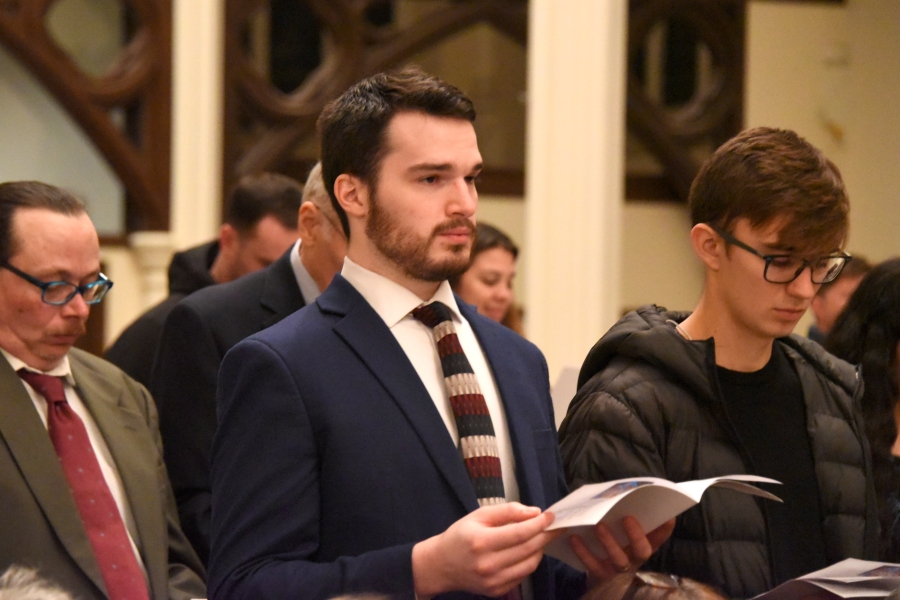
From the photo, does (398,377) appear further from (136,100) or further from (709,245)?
(136,100)

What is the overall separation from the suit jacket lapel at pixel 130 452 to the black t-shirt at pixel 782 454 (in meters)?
1.15

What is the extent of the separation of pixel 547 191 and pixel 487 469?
4368mm

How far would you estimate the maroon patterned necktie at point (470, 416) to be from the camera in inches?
65.5

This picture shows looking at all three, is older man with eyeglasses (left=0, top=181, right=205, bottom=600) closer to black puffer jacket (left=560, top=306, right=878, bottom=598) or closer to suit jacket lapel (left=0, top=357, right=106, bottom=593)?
suit jacket lapel (left=0, top=357, right=106, bottom=593)

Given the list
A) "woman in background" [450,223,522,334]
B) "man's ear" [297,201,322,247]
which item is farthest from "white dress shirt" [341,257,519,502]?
"woman in background" [450,223,522,334]

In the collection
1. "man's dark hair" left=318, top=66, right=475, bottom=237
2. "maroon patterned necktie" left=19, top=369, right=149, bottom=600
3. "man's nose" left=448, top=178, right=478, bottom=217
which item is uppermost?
"man's dark hair" left=318, top=66, right=475, bottom=237

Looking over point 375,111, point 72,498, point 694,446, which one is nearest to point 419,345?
point 375,111

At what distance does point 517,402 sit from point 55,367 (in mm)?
1096

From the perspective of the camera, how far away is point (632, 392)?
1.90m

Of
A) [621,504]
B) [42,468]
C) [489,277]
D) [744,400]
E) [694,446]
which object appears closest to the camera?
[621,504]

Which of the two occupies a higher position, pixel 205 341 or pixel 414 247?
pixel 414 247

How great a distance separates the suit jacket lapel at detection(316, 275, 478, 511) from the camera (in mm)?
1625

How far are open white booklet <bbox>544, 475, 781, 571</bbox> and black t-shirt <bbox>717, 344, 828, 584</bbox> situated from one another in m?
0.32

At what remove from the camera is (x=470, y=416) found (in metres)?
1.69
